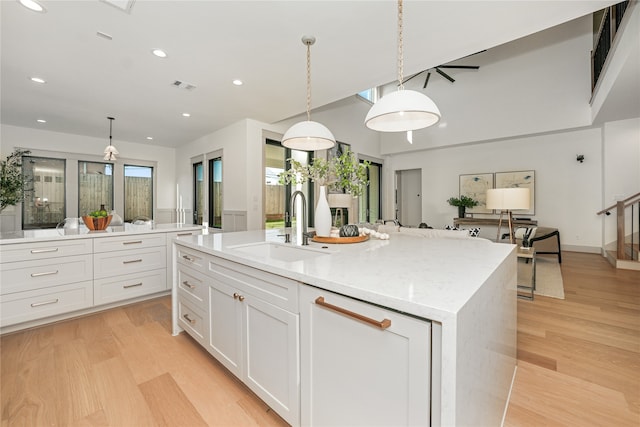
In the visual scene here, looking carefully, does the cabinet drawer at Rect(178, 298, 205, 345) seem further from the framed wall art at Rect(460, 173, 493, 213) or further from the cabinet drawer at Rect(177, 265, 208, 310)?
the framed wall art at Rect(460, 173, 493, 213)

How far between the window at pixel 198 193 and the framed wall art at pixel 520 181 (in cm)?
716

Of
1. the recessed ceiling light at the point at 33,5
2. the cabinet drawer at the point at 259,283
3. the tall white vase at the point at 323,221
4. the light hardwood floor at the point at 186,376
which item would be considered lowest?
the light hardwood floor at the point at 186,376

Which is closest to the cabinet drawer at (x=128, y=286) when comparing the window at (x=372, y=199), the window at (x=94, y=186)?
the window at (x=94, y=186)

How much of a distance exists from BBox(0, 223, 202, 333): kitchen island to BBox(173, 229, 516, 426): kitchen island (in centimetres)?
131

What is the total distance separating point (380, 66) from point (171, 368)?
133 inches

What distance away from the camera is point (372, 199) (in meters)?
7.80

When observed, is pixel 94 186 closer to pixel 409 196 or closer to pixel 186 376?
pixel 186 376

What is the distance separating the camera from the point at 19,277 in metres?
2.33

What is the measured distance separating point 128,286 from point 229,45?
8.97 ft

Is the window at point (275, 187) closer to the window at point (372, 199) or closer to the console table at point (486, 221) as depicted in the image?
the window at point (372, 199)

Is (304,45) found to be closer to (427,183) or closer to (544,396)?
(544,396)

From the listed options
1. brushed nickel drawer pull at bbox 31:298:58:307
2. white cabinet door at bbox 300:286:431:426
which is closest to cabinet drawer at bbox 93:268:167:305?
brushed nickel drawer pull at bbox 31:298:58:307

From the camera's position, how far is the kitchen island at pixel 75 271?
2.32 m

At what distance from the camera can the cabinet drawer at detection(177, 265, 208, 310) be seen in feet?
6.20
